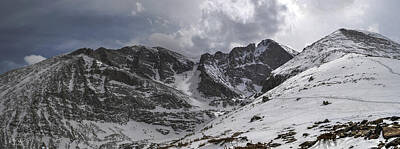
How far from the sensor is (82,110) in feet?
643

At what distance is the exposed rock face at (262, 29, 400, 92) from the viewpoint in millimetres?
123250

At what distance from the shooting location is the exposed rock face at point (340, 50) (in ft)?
404

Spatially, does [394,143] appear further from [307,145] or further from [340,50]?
[340,50]

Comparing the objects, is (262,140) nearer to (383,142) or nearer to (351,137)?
(351,137)

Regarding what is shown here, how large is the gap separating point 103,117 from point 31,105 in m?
49.2

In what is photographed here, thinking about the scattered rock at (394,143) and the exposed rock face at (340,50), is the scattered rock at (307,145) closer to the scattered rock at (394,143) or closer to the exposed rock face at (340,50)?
the scattered rock at (394,143)

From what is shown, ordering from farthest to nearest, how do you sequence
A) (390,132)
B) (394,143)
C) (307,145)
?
1. (307,145)
2. (390,132)
3. (394,143)

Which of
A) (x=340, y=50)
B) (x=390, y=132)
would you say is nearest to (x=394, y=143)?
(x=390, y=132)

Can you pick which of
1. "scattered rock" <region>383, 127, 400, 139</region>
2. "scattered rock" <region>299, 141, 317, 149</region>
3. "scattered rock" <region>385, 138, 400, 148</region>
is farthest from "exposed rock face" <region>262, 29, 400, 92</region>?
"scattered rock" <region>385, 138, 400, 148</region>

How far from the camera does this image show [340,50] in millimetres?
125188

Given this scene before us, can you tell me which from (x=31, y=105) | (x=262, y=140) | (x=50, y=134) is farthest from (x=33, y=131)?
(x=262, y=140)

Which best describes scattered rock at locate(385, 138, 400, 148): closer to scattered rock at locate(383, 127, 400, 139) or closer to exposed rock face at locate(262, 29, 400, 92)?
scattered rock at locate(383, 127, 400, 139)

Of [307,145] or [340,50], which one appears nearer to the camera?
[307,145]

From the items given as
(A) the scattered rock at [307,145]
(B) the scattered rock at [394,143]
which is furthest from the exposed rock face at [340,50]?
(B) the scattered rock at [394,143]
